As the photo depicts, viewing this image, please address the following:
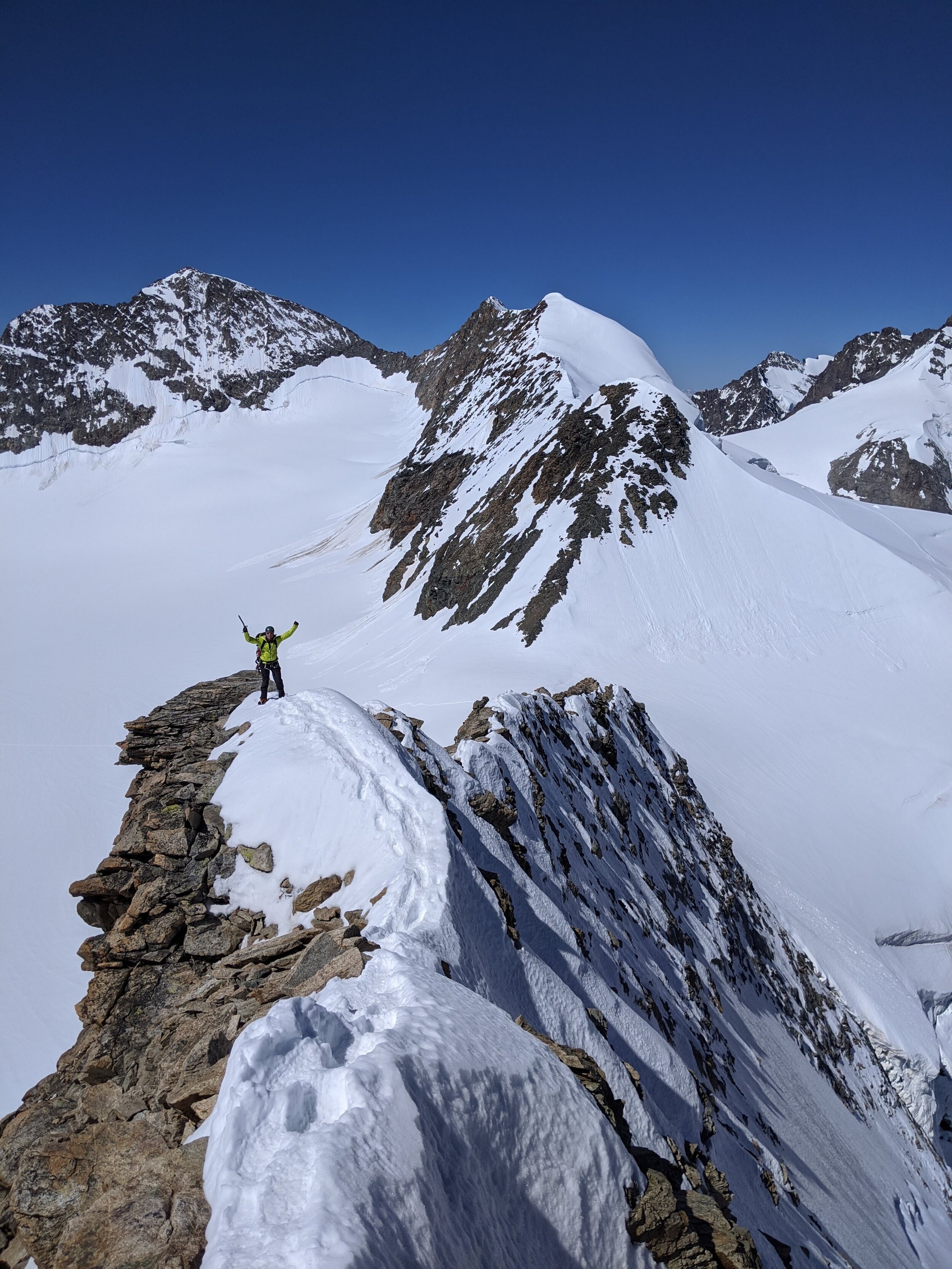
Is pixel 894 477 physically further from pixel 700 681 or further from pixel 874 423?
pixel 700 681

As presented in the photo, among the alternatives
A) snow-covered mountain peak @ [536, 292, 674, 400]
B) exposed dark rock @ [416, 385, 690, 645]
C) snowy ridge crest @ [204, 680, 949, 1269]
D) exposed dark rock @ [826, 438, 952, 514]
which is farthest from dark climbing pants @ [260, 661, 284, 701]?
exposed dark rock @ [826, 438, 952, 514]

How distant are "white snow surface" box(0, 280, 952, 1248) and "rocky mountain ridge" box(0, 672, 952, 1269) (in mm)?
1123

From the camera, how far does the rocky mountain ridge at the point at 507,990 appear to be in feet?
13.4

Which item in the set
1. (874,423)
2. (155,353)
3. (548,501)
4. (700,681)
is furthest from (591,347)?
(155,353)

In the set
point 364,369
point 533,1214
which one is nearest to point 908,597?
point 533,1214

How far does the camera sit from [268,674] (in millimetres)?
11844

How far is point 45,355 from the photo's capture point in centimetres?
11819

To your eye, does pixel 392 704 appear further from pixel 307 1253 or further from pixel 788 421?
pixel 788 421

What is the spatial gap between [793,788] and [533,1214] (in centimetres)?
1766

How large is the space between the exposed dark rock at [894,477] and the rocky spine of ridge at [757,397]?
83.3 metres

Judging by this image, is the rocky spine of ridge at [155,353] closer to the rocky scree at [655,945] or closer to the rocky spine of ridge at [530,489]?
the rocky spine of ridge at [530,489]

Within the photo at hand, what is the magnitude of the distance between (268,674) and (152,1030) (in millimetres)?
6774

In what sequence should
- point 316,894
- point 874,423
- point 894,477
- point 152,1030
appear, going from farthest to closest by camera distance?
point 874,423 → point 894,477 → point 316,894 → point 152,1030

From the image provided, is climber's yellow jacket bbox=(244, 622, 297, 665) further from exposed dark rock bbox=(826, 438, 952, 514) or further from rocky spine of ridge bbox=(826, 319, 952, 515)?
exposed dark rock bbox=(826, 438, 952, 514)
